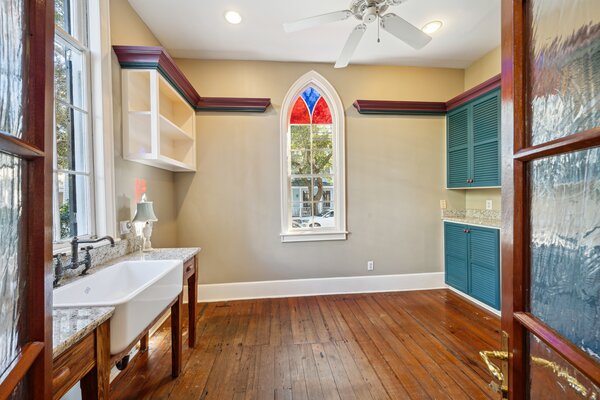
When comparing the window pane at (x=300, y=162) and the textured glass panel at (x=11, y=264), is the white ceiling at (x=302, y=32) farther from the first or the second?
the textured glass panel at (x=11, y=264)

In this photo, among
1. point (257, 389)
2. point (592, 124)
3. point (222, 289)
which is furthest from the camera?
point (222, 289)

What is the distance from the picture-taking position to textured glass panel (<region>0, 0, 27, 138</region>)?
0.49 meters

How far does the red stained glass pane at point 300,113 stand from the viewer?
10.7 feet

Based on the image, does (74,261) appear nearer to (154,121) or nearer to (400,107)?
(154,121)

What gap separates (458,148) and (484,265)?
4.70 ft

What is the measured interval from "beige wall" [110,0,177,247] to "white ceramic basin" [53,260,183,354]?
53 centimetres

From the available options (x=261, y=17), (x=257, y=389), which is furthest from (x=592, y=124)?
(x=261, y=17)

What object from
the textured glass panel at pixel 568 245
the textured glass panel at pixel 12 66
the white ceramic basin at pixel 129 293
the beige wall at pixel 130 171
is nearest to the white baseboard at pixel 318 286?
the beige wall at pixel 130 171

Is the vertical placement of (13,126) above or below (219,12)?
below

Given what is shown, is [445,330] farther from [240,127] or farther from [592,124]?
[240,127]

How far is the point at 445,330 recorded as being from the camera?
2.36 metres

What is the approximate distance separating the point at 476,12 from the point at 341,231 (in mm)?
2617

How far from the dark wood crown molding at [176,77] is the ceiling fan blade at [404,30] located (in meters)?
1.58

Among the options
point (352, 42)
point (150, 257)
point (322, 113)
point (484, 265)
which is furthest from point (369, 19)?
point (484, 265)
